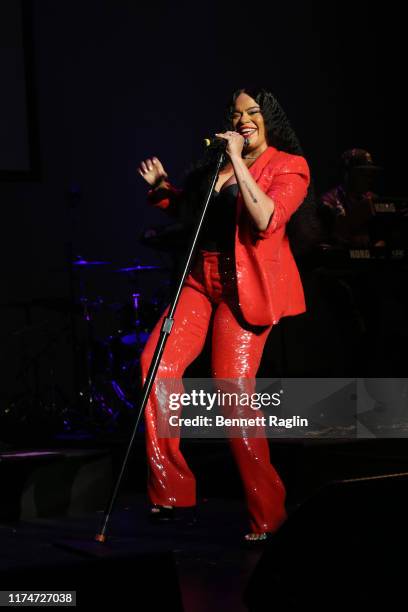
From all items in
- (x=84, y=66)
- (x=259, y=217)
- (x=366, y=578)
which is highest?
(x=84, y=66)

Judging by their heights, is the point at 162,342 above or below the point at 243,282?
below

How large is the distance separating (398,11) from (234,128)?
5.65 m

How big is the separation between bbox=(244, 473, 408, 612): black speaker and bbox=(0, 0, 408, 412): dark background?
230 inches

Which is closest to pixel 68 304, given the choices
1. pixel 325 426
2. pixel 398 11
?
pixel 325 426

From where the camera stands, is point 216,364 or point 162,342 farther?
point 216,364

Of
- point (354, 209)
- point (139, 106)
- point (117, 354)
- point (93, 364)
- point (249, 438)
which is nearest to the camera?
point (249, 438)

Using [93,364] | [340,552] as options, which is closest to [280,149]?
Answer: [340,552]

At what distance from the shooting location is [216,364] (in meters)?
3.57

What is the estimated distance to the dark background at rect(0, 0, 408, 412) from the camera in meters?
7.54

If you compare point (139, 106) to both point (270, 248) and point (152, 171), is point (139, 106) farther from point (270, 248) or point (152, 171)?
point (270, 248)

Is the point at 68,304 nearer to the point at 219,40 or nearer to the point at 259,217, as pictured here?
the point at 219,40

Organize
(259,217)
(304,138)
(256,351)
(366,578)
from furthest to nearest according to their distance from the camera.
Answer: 1. (304,138)
2. (256,351)
3. (259,217)
4. (366,578)

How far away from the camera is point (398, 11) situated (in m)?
8.66

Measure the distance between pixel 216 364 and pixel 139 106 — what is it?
4.77 m
